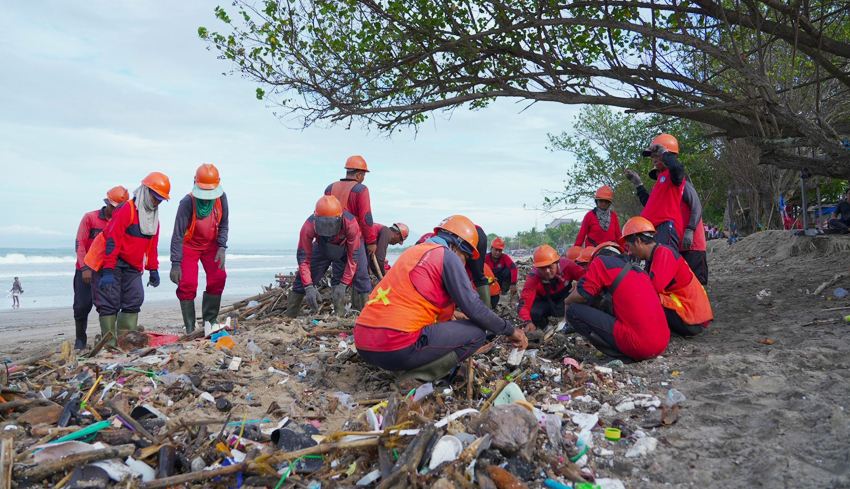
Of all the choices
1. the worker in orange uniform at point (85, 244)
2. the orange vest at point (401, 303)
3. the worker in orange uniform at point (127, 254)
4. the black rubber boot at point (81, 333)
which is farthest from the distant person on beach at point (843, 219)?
the black rubber boot at point (81, 333)

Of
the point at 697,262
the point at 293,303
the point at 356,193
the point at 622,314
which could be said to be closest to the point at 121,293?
the point at 293,303

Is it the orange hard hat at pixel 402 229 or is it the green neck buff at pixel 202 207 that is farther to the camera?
the orange hard hat at pixel 402 229

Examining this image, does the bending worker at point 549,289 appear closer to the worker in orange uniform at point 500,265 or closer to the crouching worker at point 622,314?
the worker in orange uniform at point 500,265

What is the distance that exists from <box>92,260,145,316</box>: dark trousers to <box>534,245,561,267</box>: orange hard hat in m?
4.74

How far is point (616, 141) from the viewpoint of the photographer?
25.6m

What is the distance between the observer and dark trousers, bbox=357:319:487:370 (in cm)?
394

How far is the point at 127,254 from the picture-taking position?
6.31 m

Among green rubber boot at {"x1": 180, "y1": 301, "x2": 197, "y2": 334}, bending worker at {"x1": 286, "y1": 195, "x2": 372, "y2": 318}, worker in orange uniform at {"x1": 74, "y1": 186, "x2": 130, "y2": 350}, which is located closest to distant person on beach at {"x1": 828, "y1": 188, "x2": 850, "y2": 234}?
bending worker at {"x1": 286, "y1": 195, "x2": 372, "y2": 318}

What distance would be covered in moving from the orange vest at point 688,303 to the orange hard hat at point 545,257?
1.53 meters

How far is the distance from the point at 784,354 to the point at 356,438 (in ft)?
12.0

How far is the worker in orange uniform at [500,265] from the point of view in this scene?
837 cm

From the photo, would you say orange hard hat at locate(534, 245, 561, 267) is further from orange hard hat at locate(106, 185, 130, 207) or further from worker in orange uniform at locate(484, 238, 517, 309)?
orange hard hat at locate(106, 185, 130, 207)

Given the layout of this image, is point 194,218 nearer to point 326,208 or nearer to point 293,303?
point 326,208

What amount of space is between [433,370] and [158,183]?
4.31 m
